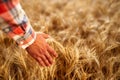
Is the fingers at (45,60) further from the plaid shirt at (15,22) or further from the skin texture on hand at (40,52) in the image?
the plaid shirt at (15,22)

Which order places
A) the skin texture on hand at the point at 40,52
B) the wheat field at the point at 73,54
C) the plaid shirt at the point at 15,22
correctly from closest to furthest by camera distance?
the plaid shirt at the point at 15,22 → the skin texture on hand at the point at 40,52 → the wheat field at the point at 73,54

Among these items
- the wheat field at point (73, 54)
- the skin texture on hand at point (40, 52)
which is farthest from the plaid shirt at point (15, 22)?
the wheat field at point (73, 54)

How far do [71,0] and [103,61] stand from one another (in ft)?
6.09

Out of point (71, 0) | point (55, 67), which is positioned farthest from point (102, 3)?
point (55, 67)

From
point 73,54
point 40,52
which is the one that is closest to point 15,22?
point 40,52

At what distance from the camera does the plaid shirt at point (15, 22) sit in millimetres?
1142

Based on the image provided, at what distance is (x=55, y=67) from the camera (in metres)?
1.47

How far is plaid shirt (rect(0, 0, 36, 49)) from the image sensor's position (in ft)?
3.75

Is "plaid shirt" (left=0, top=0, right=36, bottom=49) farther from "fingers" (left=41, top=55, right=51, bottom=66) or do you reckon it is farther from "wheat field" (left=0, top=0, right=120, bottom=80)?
"wheat field" (left=0, top=0, right=120, bottom=80)

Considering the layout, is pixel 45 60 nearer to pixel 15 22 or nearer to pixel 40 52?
pixel 40 52

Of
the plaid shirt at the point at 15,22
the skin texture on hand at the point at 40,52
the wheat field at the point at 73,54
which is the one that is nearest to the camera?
the plaid shirt at the point at 15,22

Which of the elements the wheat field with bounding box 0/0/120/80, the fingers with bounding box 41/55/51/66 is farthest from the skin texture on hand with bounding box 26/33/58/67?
the wheat field with bounding box 0/0/120/80

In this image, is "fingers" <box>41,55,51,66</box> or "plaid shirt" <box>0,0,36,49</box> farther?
"fingers" <box>41,55,51,66</box>

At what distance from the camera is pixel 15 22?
46.5 inches
